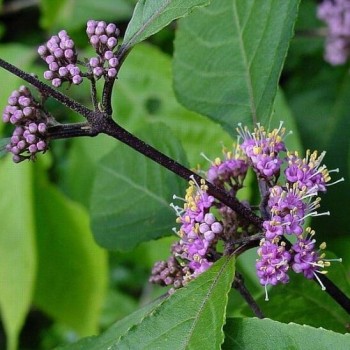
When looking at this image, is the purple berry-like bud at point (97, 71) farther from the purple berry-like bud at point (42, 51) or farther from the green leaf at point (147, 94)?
the green leaf at point (147, 94)

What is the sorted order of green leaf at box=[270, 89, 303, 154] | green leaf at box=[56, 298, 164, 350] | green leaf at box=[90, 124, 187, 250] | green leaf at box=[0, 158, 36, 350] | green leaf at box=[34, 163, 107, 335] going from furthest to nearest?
green leaf at box=[34, 163, 107, 335] < green leaf at box=[0, 158, 36, 350] < green leaf at box=[270, 89, 303, 154] < green leaf at box=[90, 124, 187, 250] < green leaf at box=[56, 298, 164, 350]

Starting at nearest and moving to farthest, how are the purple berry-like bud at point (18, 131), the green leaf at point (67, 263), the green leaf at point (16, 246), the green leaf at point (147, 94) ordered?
the purple berry-like bud at point (18, 131), the green leaf at point (16, 246), the green leaf at point (147, 94), the green leaf at point (67, 263)

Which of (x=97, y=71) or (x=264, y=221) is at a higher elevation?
(x=97, y=71)

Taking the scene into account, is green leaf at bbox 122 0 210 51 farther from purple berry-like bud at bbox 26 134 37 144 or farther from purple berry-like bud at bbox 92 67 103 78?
purple berry-like bud at bbox 26 134 37 144

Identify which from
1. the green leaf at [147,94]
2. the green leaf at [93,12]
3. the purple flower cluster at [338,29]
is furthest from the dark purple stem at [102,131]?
the green leaf at [93,12]

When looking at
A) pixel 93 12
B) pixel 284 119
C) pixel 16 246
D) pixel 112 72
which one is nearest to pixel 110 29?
pixel 112 72

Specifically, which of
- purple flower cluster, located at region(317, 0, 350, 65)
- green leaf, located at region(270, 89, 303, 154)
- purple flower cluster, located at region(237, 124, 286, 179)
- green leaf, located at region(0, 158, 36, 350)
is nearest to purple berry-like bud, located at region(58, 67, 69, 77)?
purple flower cluster, located at region(237, 124, 286, 179)

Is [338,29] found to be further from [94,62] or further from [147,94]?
[94,62]
